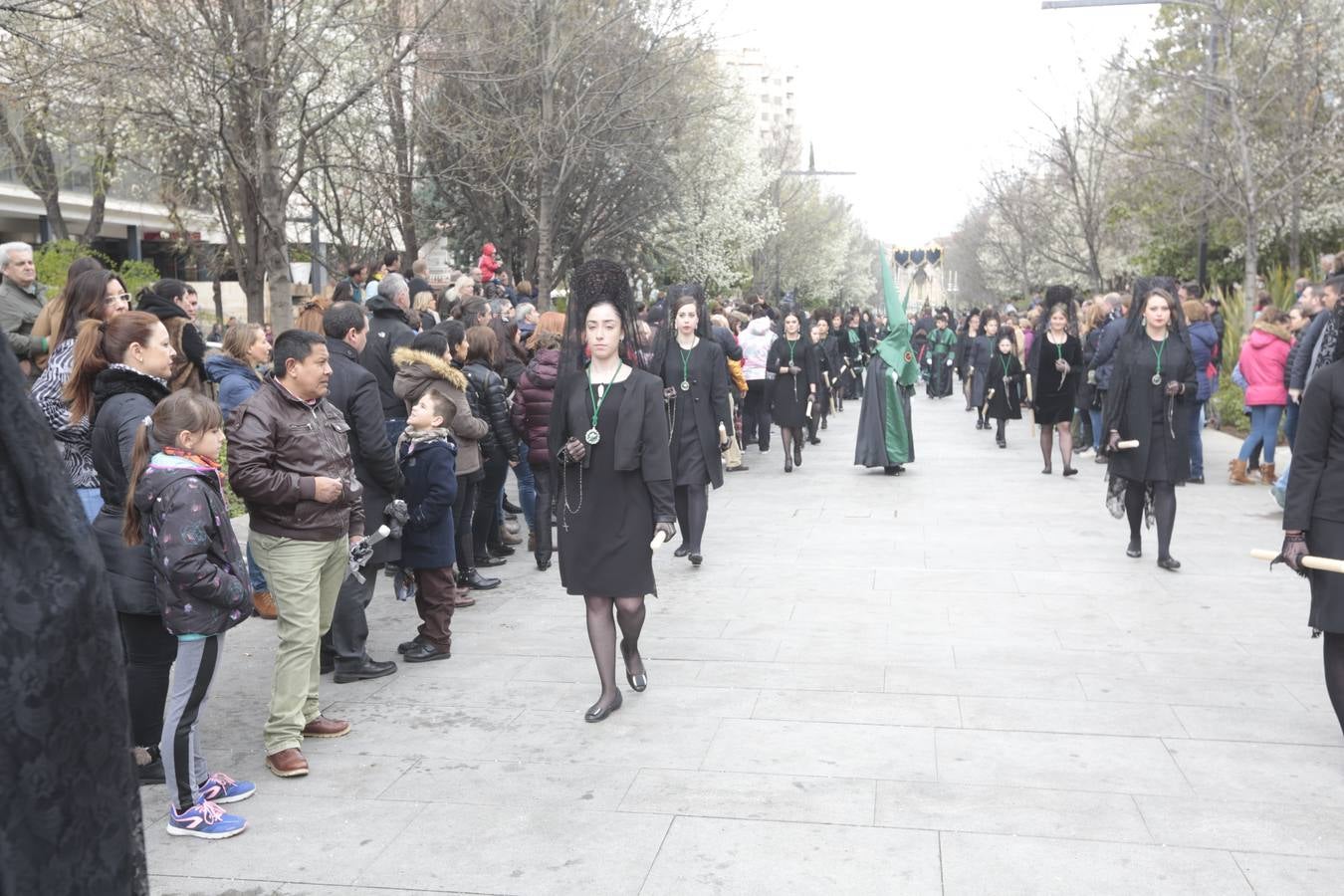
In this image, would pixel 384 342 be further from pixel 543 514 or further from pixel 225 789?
pixel 225 789

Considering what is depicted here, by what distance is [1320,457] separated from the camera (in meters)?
5.31

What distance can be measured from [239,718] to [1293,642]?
17.7ft

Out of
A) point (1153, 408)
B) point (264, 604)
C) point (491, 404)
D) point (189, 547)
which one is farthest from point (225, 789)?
point (1153, 408)

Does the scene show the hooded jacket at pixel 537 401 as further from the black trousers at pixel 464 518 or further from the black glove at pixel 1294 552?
the black glove at pixel 1294 552

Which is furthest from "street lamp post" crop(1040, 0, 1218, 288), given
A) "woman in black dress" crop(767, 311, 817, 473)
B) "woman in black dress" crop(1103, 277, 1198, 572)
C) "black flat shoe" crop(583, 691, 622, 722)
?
"black flat shoe" crop(583, 691, 622, 722)

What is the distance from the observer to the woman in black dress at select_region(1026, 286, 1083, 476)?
14.9 m

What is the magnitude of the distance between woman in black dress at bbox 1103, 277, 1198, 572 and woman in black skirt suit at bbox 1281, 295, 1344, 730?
3776 millimetres

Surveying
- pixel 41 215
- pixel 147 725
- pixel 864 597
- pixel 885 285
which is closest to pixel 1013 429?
pixel 885 285

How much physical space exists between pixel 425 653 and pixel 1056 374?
384 inches

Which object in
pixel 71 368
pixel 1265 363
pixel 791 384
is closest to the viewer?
pixel 71 368

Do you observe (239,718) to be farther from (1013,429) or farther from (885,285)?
(1013,429)

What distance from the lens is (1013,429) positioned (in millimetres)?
21406

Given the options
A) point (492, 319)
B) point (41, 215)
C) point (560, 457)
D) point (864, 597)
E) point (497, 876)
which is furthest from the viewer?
point (41, 215)

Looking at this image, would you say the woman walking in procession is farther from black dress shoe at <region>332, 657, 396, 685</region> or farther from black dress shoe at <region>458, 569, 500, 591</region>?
black dress shoe at <region>332, 657, 396, 685</region>
